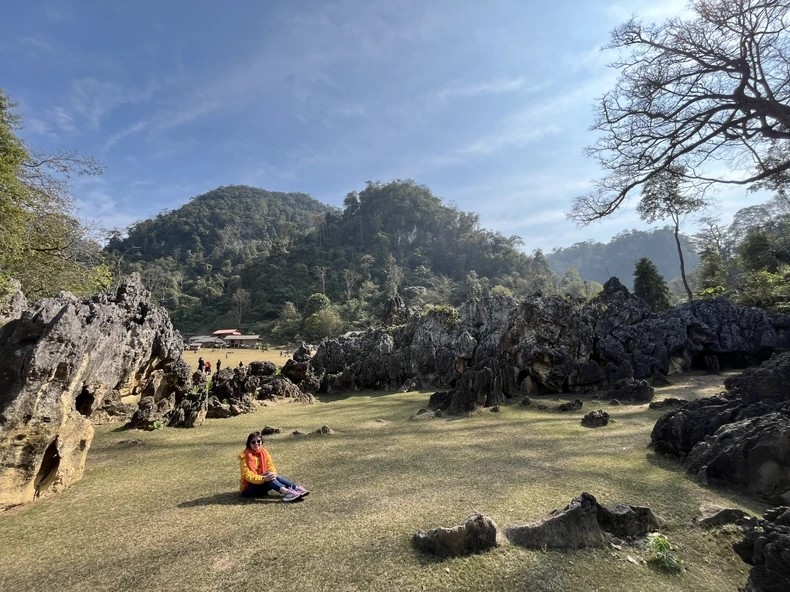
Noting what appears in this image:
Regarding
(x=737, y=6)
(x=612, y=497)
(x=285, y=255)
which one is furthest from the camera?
(x=285, y=255)

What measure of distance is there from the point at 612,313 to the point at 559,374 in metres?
7.47

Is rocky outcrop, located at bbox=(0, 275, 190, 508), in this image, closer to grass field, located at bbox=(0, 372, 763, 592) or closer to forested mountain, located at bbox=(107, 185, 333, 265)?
grass field, located at bbox=(0, 372, 763, 592)

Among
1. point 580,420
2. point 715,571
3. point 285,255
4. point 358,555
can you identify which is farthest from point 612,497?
point 285,255

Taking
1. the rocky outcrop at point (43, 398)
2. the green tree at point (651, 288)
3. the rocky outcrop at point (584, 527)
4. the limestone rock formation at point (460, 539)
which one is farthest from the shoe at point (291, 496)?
the green tree at point (651, 288)

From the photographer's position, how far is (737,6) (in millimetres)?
8273

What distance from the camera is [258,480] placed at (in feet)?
19.9

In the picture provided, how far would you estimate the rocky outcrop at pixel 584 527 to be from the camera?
14.2 ft

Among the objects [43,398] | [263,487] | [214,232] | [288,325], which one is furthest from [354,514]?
[214,232]

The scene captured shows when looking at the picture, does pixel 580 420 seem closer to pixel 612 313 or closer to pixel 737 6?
pixel 737 6

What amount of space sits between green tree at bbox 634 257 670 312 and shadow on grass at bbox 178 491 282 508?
Answer: 35.7 meters

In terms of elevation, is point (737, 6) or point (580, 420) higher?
point (737, 6)

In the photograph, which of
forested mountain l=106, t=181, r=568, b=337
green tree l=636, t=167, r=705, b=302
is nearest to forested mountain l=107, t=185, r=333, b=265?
forested mountain l=106, t=181, r=568, b=337

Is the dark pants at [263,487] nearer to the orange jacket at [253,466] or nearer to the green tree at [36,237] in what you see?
the orange jacket at [253,466]

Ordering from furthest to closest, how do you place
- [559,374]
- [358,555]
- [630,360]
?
1. [630,360]
2. [559,374]
3. [358,555]
